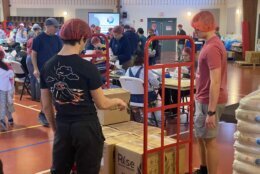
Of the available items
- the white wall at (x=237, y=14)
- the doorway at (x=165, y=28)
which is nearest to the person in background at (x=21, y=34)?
the doorway at (x=165, y=28)

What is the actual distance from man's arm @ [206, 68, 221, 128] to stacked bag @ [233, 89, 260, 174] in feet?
0.86

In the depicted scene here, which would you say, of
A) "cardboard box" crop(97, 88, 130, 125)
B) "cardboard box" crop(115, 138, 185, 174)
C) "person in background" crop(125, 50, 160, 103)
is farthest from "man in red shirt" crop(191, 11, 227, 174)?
"person in background" crop(125, 50, 160, 103)

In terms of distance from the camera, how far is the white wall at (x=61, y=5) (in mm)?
20828

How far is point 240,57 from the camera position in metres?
15.8

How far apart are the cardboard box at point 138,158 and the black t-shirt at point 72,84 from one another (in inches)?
30.7

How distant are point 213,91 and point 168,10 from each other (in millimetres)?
18699

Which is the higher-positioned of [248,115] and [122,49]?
[122,49]

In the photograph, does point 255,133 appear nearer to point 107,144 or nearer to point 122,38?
point 107,144

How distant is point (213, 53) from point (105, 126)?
136 cm

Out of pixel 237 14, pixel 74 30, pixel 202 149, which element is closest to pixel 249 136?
pixel 202 149

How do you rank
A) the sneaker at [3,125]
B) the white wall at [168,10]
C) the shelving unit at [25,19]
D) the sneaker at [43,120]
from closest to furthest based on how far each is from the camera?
the sneaker at [3,125]
the sneaker at [43,120]
the white wall at [168,10]
the shelving unit at [25,19]

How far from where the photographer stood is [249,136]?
2.63m

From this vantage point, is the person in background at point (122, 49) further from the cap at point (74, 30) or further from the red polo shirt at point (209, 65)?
the cap at point (74, 30)

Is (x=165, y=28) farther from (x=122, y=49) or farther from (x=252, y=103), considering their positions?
(x=252, y=103)
